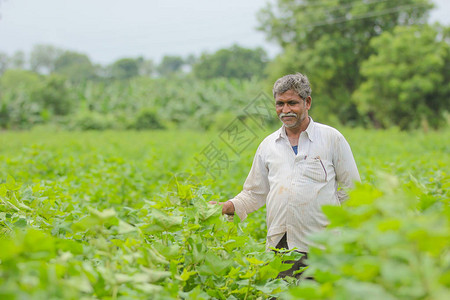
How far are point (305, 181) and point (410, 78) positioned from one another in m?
21.7

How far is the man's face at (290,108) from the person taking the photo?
306 cm

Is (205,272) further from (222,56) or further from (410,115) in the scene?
(222,56)

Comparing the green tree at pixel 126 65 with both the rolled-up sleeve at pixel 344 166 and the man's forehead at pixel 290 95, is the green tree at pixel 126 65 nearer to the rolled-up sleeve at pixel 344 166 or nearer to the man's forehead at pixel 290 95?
the man's forehead at pixel 290 95

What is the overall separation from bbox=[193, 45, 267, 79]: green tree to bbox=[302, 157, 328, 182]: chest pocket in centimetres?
5695

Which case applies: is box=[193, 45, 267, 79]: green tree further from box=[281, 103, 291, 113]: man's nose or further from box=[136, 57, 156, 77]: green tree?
box=[281, 103, 291, 113]: man's nose

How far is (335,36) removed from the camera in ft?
92.4

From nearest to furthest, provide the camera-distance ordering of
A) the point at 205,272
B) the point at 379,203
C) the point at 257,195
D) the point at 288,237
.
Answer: the point at 379,203 → the point at 205,272 → the point at 288,237 → the point at 257,195

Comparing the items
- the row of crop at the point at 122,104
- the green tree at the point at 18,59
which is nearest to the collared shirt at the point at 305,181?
the row of crop at the point at 122,104

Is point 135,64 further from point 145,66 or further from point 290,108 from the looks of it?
point 290,108

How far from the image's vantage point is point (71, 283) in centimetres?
114

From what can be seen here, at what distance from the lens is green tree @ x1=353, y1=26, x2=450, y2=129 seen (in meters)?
21.9

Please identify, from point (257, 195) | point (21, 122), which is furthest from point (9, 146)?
point (21, 122)

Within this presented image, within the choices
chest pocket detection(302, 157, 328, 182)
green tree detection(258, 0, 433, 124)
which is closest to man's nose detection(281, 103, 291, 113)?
chest pocket detection(302, 157, 328, 182)

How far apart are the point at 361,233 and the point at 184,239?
1080 millimetres
